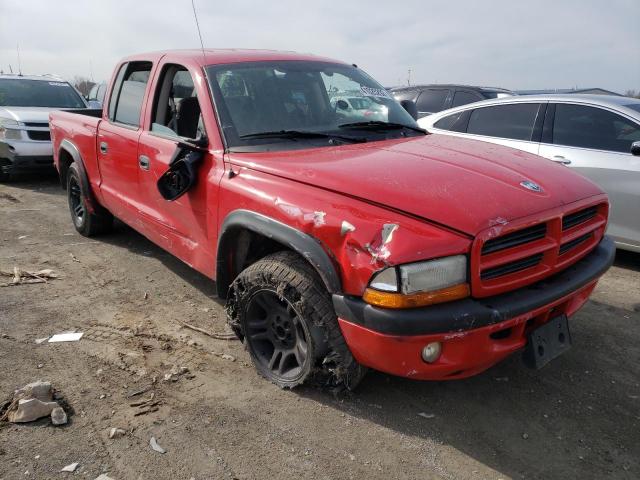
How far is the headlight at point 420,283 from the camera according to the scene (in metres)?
2.16

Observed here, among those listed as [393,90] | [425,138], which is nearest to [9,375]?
[425,138]

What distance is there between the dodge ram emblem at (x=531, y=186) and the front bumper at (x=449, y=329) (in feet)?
1.52

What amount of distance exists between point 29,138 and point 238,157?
22.4 feet

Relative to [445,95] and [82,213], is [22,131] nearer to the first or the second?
[82,213]

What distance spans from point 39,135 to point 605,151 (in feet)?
26.4

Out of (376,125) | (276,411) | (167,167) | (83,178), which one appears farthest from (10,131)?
(276,411)

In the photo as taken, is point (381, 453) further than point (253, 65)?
No

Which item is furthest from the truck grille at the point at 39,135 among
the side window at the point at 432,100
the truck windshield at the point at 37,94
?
the side window at the point at 432,100

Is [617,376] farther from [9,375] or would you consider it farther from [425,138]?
[9,375]

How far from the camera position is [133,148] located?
4008mm

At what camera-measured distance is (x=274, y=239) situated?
2641mm

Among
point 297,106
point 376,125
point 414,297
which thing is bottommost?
point 414,297

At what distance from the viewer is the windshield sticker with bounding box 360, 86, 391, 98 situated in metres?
3.88

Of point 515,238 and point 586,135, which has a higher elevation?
point 586,135
